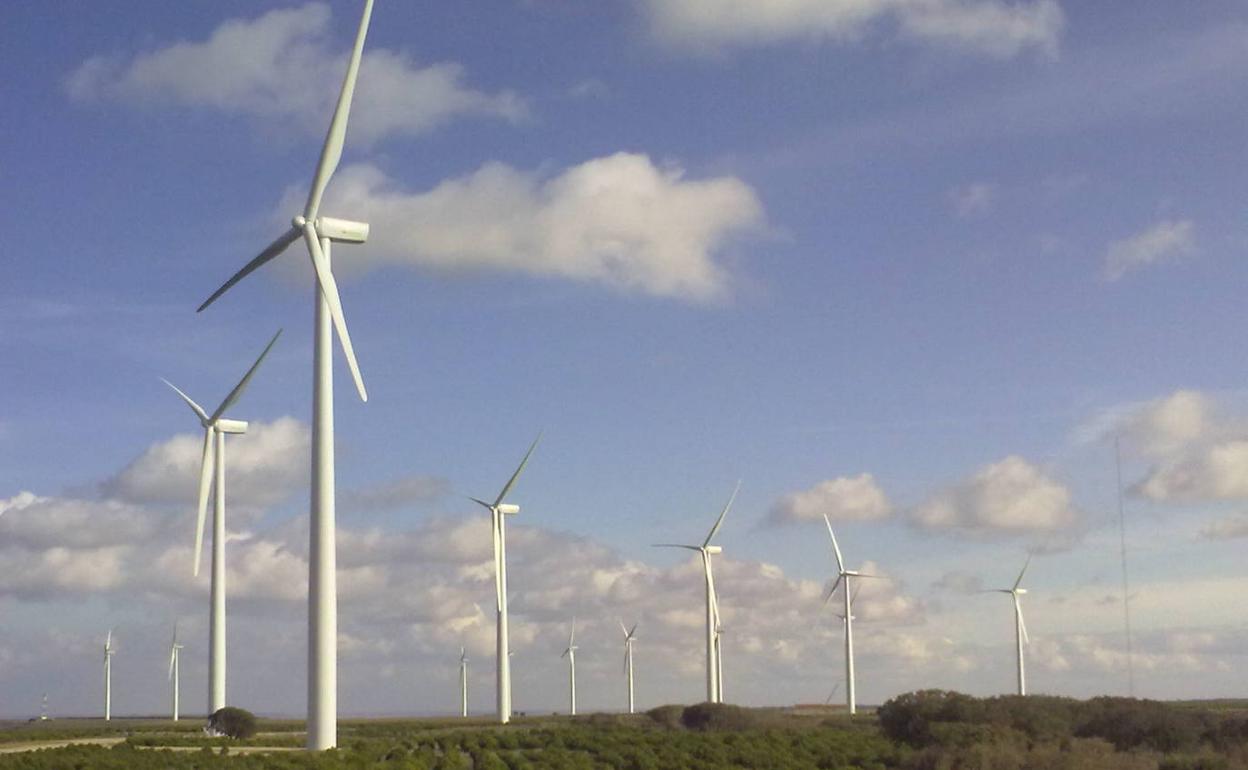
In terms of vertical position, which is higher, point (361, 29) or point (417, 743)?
point (361, 29)

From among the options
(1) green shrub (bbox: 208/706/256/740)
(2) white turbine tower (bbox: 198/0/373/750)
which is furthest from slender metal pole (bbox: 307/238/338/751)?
(1) green shrub (bbox: 208/706/256/740)

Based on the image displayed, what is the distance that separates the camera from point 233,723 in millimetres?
84938

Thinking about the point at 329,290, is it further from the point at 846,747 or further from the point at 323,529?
the point at 846,747

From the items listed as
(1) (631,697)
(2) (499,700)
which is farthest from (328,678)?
(1) (631,697)

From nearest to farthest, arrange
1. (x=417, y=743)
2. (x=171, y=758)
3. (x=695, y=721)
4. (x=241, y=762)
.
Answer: (x=241, y=762)
(x=171, y=758)
(x=417, y=743)
(x=695, y=721)

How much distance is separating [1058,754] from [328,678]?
2831 centimetres

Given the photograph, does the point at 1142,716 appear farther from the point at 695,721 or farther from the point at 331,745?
the point at 331,745

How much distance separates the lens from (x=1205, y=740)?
7031cm

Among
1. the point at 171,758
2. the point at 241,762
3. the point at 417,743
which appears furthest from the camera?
the point at 417,743

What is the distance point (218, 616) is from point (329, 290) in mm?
36635

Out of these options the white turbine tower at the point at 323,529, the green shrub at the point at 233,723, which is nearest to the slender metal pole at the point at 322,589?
the white turbine tower at the point at 323,529

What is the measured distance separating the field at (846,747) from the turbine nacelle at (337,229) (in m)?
19.4

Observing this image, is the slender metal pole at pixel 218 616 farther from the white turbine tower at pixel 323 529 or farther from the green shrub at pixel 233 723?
the white turbine tower at pixel 323 529

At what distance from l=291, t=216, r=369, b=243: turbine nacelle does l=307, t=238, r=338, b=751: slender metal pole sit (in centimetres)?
685
